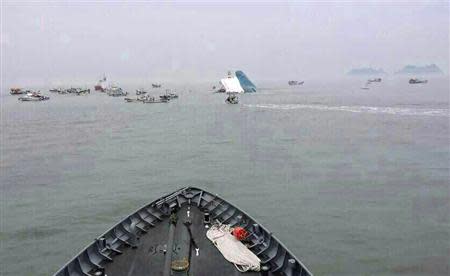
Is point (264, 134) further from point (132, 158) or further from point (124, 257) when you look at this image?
point (124, 257)

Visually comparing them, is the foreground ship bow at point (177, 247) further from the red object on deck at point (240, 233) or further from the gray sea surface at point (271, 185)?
the gray sea surface at point (271, 185)

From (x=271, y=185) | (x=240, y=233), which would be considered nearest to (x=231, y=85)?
(x=271, y=185)

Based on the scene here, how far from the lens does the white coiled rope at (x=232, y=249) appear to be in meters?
14.4

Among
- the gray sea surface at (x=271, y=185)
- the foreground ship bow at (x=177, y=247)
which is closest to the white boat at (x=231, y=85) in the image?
the gray sea surface at (x=271, y=185)

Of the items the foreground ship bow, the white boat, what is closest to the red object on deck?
the foreground ship bow

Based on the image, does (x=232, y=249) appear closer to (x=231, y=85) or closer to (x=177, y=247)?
(x=177, y=247)

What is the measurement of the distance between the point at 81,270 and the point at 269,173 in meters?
27.2

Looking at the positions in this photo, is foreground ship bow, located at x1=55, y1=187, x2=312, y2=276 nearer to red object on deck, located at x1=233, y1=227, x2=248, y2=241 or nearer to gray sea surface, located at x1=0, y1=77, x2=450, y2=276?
red object on deck, located at x1=233, y1=227, x2=248, y2=241

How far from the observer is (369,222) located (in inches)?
1051

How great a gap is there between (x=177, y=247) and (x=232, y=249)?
2.16 m

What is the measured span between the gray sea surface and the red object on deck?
243 inches

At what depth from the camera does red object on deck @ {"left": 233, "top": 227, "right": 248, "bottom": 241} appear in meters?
16.6

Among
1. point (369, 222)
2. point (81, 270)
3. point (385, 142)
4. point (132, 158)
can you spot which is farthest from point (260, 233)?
point (385, 142)

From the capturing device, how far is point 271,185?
117ft
